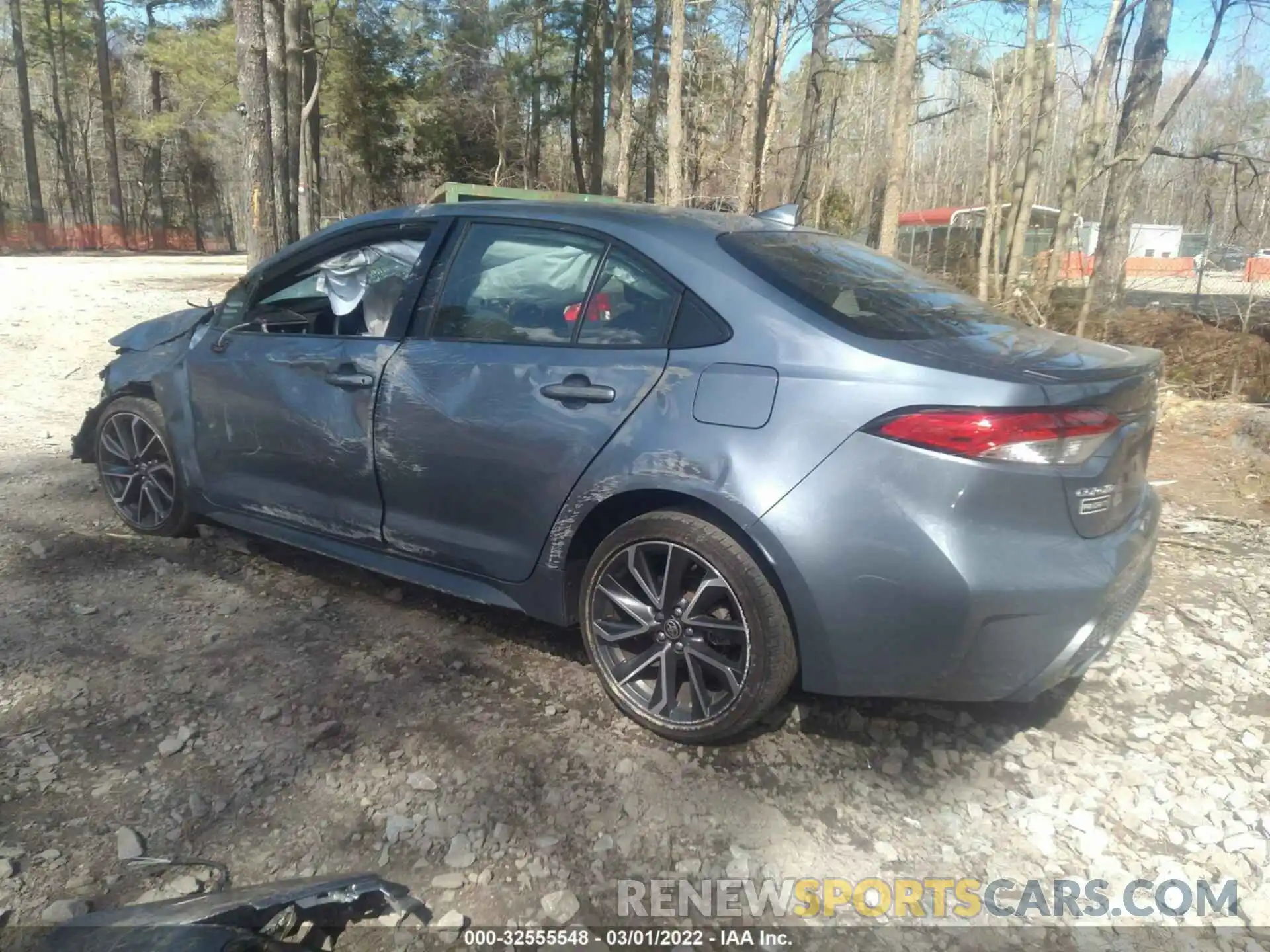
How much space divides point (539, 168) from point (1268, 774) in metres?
32.5

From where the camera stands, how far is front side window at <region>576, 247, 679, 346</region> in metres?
2.83

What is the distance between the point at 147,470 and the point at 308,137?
78.2 feet

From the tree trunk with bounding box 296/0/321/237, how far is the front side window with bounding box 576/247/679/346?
1796 cm

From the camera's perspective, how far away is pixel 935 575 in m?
2.37

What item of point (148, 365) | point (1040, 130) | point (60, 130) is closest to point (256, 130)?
point (148, 365)

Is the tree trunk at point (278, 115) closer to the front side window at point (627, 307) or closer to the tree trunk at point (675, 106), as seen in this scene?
the tree trunk at point (675, 106)

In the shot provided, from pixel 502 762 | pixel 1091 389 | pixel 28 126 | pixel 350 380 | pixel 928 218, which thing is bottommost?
pixel 502 762

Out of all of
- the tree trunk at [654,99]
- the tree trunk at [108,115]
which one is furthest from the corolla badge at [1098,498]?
the tree trunk at [108,115]

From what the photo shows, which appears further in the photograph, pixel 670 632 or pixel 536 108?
pixel 536 108

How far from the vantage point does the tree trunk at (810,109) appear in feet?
68.3

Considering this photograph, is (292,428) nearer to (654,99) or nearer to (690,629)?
(690,629)

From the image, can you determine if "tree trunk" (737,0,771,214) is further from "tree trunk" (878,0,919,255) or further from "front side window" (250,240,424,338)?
"front side window" (250,240,424,338)

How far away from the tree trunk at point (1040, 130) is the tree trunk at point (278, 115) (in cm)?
848

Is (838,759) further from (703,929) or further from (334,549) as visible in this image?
(334,549)
